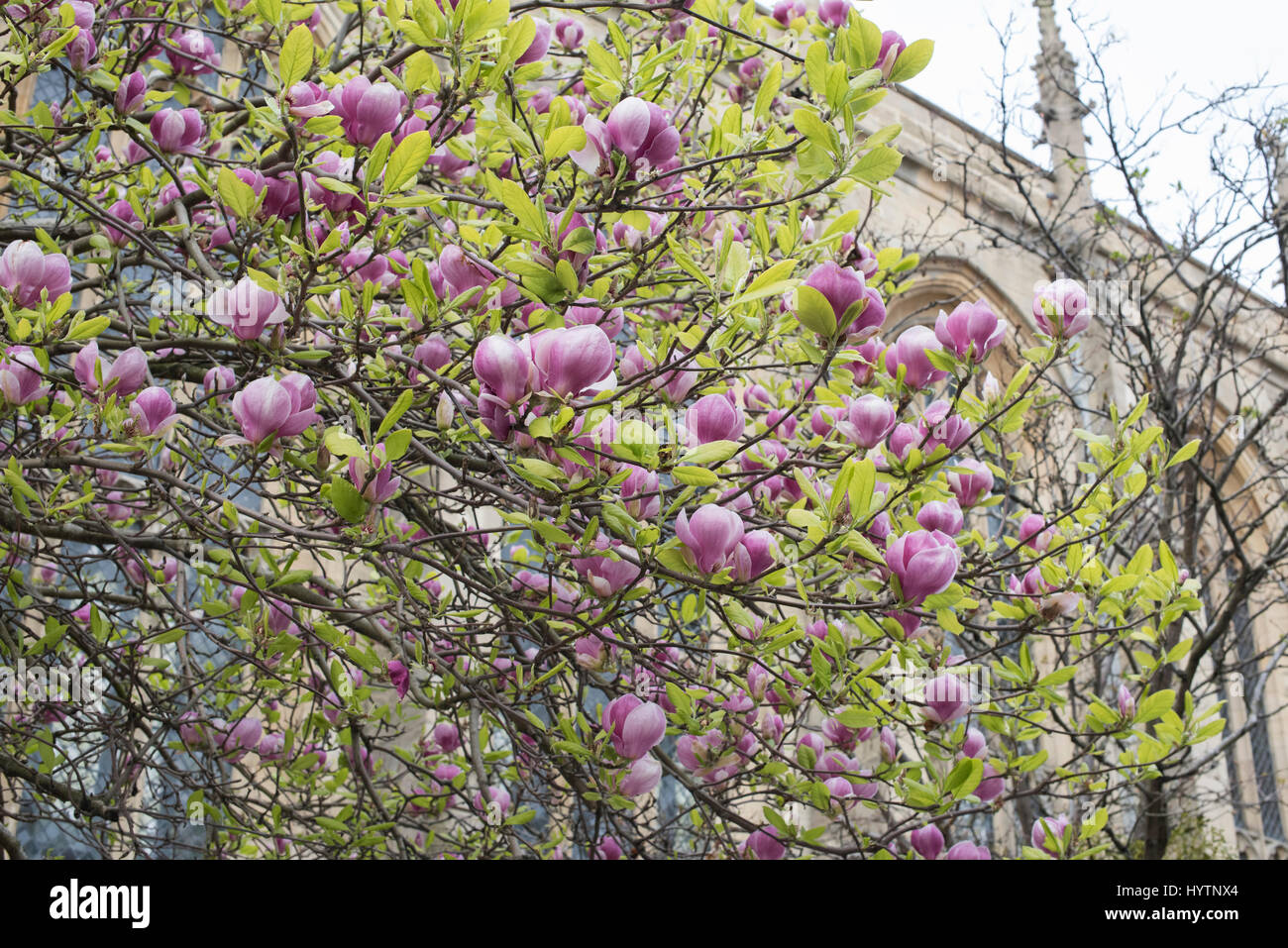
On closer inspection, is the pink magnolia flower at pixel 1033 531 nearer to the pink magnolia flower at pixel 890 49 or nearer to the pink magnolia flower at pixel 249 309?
the pink magnolia flower at pixel 890 49

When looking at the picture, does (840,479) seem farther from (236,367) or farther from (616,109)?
(236,367)

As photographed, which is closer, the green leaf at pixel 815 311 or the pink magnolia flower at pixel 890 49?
the green leaf at pixel 815 311

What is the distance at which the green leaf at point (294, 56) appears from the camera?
1338 millimetres

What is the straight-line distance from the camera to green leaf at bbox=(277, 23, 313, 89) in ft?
4.39

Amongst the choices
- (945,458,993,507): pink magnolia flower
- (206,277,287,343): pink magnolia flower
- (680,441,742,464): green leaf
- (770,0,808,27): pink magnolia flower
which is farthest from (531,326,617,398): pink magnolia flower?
(770,0,808,27): pink magnolia flower

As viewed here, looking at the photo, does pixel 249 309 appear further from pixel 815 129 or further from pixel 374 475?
pixel 815 129

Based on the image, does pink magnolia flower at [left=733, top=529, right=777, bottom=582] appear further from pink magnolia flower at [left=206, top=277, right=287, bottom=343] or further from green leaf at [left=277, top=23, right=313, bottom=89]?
green leaf at [left=277, top=23, right=313, bottom=89]

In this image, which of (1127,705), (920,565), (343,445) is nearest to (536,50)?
(343,445)

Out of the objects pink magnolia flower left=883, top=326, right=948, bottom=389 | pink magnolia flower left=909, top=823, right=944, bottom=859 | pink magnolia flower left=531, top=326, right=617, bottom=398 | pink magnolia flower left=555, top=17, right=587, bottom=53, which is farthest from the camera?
pink magnolia flower left=555, top=17, right=587, bottom=53

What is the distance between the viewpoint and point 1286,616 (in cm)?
1006

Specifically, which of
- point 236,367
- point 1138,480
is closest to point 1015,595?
point 1138,480

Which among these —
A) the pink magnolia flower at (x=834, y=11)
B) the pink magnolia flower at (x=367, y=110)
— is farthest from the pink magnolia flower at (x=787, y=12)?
the pink magnolia flower at (x=367, y=110)

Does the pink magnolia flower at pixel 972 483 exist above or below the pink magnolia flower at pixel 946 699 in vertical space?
above
